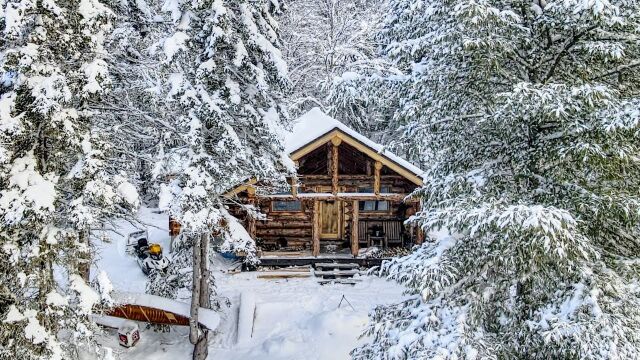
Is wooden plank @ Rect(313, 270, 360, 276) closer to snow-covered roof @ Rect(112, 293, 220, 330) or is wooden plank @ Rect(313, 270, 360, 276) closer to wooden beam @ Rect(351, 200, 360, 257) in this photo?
wooden beam @ Rect(351, 200, 360, 257)

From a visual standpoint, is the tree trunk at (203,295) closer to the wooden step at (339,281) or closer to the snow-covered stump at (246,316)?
the snow-covered stump at (246,316)

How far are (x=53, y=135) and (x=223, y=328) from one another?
9.29 metres

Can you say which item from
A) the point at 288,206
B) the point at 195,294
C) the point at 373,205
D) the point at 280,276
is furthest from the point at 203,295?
the point at 373,205

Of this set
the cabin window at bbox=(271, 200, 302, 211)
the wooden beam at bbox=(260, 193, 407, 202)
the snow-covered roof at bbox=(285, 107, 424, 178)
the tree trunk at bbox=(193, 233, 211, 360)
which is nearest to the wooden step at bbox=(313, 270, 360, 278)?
the wooden beam at bbox=(260, 193, 407, 202)

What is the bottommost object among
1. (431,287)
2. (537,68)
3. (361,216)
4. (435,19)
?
(431,287)

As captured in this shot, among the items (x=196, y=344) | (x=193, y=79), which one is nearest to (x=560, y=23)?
(x=193, y=79)

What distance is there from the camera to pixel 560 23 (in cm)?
732

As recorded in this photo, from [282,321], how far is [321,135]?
7519mm

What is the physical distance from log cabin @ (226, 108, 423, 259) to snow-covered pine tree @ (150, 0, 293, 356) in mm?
5812

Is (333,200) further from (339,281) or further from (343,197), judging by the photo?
(339,281)

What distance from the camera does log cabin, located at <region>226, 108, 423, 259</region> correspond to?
2077cm

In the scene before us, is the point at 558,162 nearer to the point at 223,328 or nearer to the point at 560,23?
the point at 560,23

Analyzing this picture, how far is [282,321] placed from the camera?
16.7 m

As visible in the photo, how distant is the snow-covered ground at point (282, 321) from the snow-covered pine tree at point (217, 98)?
254 centimetres
